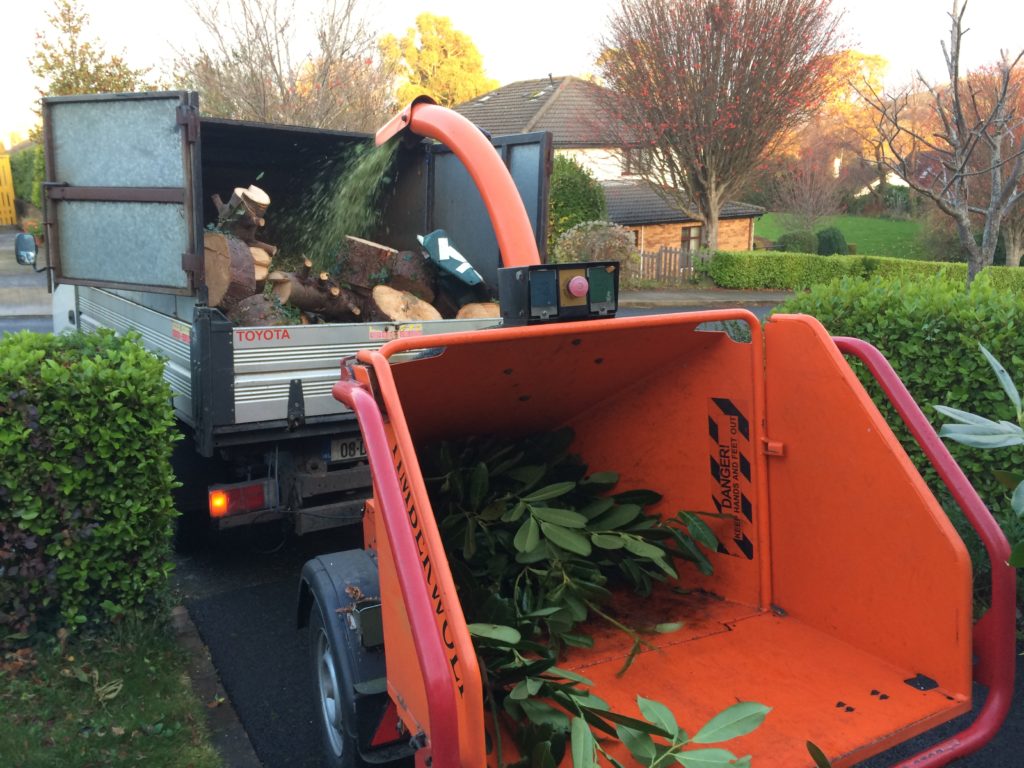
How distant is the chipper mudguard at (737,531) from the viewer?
2191 mm

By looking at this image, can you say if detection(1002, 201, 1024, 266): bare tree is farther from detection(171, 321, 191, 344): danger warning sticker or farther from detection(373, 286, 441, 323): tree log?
detection(171, 321, 191, 344): danger warning sticker

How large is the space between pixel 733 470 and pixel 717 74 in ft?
74.0

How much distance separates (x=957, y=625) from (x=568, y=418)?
1637mm

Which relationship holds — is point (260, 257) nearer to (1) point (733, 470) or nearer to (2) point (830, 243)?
(1) point (733, 470)

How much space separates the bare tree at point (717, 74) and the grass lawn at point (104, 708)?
894 inches

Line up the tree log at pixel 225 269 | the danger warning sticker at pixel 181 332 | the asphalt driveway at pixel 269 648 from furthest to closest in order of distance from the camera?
the tree log at pixel 225 269 < the danger warning sticker at pixel 181 332 < the asphalt driveway at pixel 269 648

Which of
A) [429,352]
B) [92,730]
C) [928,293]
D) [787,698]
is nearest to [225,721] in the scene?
[92,730]

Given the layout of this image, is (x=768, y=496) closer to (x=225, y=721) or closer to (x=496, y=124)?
(x=225, y=721)

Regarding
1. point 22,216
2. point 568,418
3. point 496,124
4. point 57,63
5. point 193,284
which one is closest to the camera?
point 568,418

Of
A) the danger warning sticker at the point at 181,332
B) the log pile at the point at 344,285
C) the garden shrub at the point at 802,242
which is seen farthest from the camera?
the garden shrub at the point at 802,242

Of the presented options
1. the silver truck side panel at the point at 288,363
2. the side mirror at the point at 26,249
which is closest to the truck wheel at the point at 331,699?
the silver truck side panel at the point at 288,363

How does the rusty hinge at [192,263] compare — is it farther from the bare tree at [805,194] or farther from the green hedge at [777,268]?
the bare tree at [805,194]

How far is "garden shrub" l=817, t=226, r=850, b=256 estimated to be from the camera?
1259 inches

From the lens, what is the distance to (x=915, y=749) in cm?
328
